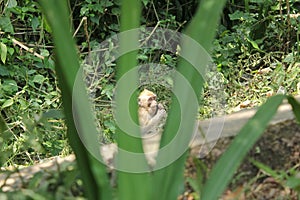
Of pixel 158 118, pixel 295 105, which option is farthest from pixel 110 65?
pixel 295 105

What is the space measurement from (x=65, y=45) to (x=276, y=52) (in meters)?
2.96

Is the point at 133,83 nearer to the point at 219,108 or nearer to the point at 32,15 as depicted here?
the point at 219,108

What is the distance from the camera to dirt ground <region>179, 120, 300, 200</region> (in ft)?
4.65

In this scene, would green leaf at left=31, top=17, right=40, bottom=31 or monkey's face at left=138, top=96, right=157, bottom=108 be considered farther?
green leaf at left=31, top=17, right=40, bottom=31

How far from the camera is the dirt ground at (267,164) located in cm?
142

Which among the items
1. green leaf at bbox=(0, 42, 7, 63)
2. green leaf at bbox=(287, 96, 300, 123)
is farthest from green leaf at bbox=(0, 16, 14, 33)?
green leaf at bbox=(287, 96, 300, 123)

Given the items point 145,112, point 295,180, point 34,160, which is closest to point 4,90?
point 34,160

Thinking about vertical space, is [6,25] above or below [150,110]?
above

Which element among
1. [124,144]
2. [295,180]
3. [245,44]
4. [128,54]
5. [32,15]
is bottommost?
[245,44]

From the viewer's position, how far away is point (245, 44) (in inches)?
157

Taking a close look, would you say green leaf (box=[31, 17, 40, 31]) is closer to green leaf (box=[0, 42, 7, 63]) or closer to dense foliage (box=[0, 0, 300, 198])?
dense foliage (box=[0, 0, 300, 198])

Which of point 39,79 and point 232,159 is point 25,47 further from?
point 232,159

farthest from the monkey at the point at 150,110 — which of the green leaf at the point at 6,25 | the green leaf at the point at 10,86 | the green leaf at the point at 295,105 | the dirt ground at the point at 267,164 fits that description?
the green leaf at the point at 295,105

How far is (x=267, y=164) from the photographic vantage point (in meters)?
1.53
